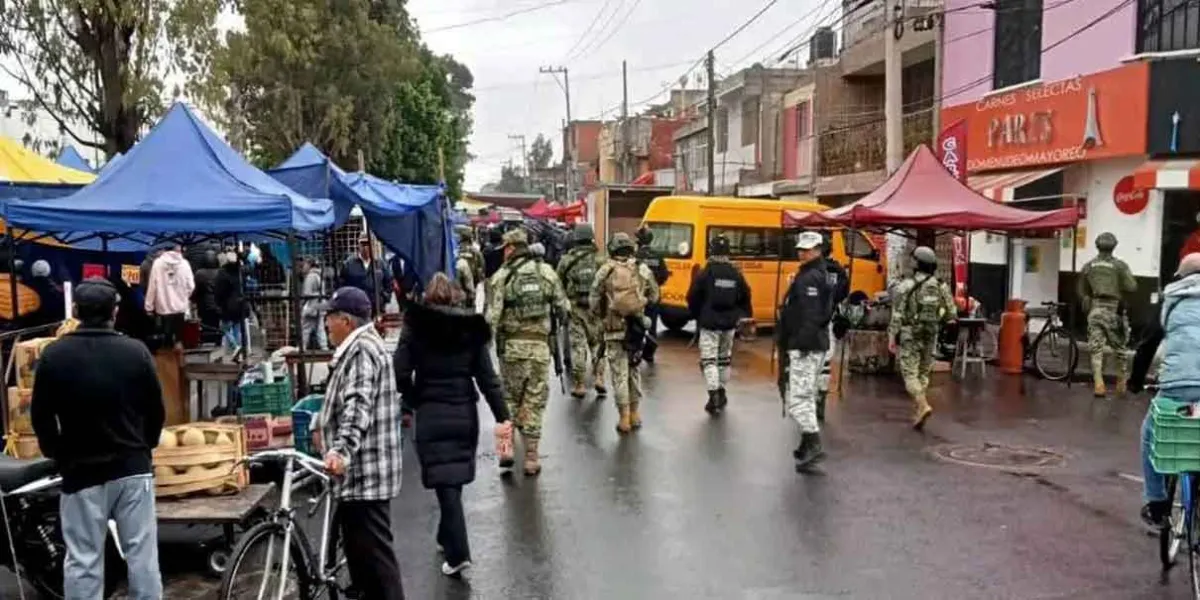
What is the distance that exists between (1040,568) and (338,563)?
4022 mm

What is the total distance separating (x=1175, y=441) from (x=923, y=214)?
313 inches

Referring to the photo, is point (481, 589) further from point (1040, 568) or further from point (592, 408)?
point (592, 408)

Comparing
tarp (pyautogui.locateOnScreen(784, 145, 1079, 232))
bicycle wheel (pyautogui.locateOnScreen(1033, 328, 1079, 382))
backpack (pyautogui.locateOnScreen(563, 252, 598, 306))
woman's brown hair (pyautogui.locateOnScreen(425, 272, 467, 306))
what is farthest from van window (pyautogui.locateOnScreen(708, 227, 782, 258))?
woman's brown hair (pyautogui.locateOnScreen(425, 272, 467, 306))

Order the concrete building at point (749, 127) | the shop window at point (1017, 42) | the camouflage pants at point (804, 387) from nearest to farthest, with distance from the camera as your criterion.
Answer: the camouflage pants at point (804, 387) < the shop window at point (1017, 42) < the concrete building at point (749, 127)

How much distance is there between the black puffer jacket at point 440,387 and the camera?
19.6 feet

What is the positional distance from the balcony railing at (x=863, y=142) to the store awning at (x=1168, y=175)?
25.1 ft

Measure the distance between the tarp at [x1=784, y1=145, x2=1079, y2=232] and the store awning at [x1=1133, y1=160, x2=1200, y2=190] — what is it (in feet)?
6.58

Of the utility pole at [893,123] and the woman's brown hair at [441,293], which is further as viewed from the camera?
the utility pole at [893,123]

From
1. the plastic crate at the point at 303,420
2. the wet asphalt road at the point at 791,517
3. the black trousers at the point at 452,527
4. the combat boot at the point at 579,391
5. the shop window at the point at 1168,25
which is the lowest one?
the wet asphalt road at the point at 791,517

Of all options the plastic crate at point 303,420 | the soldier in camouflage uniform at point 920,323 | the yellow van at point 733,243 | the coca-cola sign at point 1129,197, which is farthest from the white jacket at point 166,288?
the coca-cola sign at point 1129,197

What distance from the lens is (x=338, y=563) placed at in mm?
5344

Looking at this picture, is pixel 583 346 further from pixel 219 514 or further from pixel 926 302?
pixel 219 514

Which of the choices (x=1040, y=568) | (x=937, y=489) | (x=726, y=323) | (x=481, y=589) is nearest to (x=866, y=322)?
(x=726, y=323)

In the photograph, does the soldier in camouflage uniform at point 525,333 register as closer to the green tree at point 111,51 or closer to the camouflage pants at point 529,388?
the camouflage pants at point 529,388
